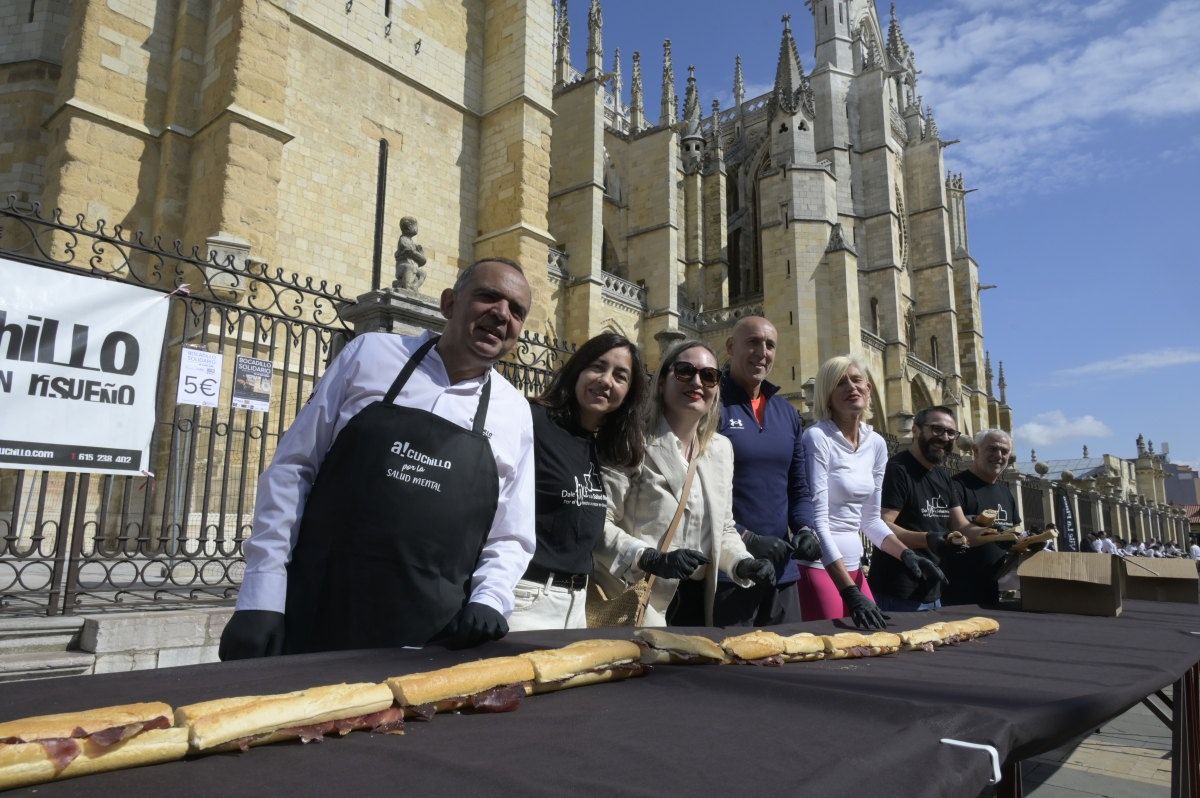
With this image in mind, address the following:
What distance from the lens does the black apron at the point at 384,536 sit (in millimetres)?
1853

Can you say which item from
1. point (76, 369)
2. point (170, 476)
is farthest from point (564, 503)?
point (170, 476)

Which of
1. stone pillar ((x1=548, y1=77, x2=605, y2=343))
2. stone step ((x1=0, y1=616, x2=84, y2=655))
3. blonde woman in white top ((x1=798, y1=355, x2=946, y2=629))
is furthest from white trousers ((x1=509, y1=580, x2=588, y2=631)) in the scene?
stone pillar ((x1=548, y1=77, x2=605, y2=343))

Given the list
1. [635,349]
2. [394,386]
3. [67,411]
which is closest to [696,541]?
[635,349]

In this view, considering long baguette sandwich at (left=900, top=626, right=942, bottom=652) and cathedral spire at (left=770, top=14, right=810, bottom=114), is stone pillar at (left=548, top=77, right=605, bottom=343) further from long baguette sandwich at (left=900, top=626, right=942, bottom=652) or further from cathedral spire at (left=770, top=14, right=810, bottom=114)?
long baguette sandwich at (left=900, top=626, right=942, bottom=652)

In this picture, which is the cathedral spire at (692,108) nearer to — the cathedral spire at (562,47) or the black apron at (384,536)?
the cathedral spire at (562,47)

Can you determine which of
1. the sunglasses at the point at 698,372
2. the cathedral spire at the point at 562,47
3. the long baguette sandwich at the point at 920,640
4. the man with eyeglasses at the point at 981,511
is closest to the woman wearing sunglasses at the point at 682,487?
the sunglasses at the point at 698,372

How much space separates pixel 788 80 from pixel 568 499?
81.0ft

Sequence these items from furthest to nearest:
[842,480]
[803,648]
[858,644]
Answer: [842,480] → [858,644] → [803,648]

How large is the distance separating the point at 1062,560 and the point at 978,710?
8.94 ft

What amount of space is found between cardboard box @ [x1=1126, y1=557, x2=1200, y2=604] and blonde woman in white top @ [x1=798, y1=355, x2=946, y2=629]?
175 centimetres

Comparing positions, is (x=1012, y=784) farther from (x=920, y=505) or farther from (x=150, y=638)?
(x=150, y=638)

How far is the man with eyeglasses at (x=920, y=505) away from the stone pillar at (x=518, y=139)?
29.7 ft

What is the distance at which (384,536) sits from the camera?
1875 millimetres

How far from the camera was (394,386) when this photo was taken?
2.00 m
